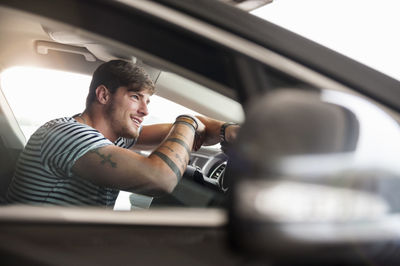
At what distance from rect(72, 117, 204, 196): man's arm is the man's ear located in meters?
0.60

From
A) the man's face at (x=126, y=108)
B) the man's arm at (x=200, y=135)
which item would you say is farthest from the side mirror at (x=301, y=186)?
the man's face at (x=126, y=108)

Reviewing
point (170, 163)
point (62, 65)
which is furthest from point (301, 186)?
point (62, 65)

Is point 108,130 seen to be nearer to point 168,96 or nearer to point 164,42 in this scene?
point 168,96

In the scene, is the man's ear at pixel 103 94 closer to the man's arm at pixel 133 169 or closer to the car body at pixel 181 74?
the man's arm at pixel 133 169

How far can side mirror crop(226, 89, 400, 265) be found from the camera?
2.05ft

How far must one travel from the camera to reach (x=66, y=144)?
1.67 metres

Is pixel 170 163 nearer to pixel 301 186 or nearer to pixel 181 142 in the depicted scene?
pixel 181 142

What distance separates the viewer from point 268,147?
0.63m

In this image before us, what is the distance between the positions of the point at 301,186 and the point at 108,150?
38.5 inches

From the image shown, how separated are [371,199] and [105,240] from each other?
545 mm

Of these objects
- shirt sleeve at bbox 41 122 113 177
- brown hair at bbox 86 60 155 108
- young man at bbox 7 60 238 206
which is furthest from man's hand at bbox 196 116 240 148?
shirt sleeve at bbox 41 122 113 177

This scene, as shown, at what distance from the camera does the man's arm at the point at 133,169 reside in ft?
4.88

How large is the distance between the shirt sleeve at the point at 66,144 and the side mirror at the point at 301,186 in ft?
3.30

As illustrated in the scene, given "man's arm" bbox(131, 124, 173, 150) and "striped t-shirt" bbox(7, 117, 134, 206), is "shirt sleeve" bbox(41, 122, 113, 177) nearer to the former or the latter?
"striped t-shirt" bbox(7, 117, 134, 206)
